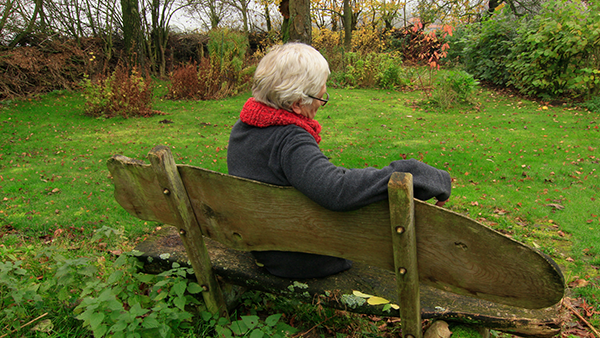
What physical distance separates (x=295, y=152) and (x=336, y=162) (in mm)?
4667

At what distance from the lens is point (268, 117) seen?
177 cm

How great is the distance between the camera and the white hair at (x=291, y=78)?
6.02 feet

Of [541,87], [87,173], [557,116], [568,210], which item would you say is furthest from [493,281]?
[541,87]

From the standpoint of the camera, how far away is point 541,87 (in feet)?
34.1

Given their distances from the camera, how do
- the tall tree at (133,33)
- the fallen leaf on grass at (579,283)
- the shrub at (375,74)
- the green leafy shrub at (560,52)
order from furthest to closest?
the shrub at (375,74)
the tall tree at (133,33)
the green leafy shrub at (560,52)
the fallen leaf on grass at (579,283)

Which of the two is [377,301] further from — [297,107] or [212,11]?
[212,11]

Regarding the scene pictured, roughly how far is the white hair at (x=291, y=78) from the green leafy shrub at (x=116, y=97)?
8956 mm

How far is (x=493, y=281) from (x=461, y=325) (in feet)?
2.00

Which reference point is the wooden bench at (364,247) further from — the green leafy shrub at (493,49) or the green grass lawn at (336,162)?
the green leafy shrub at (493,49)

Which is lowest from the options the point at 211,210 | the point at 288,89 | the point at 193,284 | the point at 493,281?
the point at 193,284

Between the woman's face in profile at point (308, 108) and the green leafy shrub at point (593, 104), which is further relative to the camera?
the green leafy shrub at point (593, 104)

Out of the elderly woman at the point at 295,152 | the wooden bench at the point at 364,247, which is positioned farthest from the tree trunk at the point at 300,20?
the wooden bench at the point at 364,247

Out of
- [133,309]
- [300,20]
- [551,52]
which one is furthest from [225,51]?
[133,309]

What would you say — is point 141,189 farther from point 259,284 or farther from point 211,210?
point 259,284
